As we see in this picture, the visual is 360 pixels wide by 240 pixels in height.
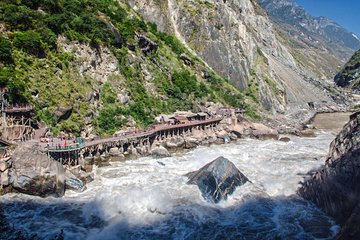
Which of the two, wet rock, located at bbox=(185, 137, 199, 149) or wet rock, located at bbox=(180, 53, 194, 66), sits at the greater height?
wet rock, located at bbox=(180, 53, 194, 66)

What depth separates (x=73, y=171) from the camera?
141 ft

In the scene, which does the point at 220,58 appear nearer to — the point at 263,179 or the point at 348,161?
the point at 263,179

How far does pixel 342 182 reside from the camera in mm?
30828

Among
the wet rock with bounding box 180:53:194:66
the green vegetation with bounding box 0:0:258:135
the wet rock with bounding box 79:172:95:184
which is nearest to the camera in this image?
the wet rock with bounding box 79:172:95:184

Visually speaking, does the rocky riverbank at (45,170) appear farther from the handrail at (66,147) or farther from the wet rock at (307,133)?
the wet rock at (307,133)

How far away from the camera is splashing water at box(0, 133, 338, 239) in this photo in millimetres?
30500

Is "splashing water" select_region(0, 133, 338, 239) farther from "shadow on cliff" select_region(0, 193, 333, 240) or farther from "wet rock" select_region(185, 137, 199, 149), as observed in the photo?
"wet rock" select_region(185, 137, 199, 149)

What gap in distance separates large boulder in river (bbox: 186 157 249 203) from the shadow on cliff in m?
1.63

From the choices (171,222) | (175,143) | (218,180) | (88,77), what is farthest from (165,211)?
(88,77)

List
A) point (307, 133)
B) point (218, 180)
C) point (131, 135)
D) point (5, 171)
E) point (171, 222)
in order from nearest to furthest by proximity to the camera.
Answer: point (171, 222) < point (5, 171) < point (218, 180) < point (131, 135) < point (307, 133)

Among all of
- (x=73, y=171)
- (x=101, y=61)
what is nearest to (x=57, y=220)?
(x=73, y=171)

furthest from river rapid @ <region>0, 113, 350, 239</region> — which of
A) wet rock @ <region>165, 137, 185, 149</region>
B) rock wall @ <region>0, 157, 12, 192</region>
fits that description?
wet rock @ <region>165, 137, 185, 149</region>

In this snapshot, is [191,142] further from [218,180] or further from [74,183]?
[74,183]

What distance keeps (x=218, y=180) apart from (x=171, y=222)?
775 centimetres
